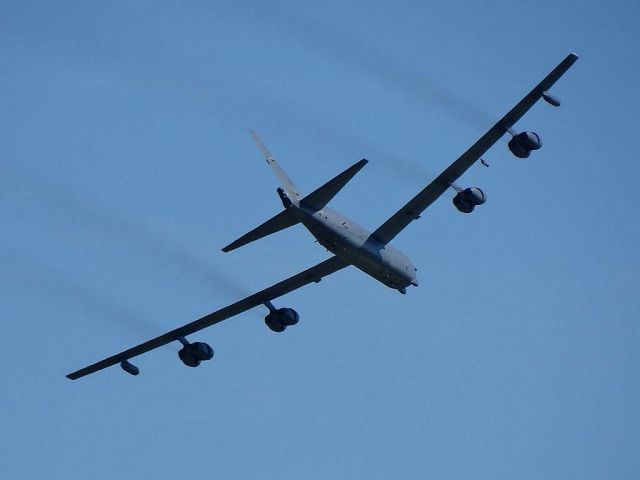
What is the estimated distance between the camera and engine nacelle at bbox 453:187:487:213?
52156 millimetres

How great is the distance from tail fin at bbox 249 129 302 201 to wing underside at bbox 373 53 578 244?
3.42 meters

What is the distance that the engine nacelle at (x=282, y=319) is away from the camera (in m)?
57.1

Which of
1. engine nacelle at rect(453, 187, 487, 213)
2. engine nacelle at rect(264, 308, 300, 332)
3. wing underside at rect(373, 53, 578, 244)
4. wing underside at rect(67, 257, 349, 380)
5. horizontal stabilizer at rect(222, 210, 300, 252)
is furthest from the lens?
engine nacelle at rect(264, 308, 300, 332)

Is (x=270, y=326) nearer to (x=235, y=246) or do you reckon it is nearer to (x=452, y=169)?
(x=235, y=246)

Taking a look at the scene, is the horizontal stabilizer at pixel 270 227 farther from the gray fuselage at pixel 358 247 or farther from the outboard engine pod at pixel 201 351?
the outboard engine pod at pixel 201 351

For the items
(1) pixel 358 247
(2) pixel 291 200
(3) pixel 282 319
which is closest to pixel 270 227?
(2) pixel 291 200

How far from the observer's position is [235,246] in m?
51.8

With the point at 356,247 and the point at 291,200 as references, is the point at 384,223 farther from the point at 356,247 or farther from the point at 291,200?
the point at 291,200

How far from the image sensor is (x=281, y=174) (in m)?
52.7

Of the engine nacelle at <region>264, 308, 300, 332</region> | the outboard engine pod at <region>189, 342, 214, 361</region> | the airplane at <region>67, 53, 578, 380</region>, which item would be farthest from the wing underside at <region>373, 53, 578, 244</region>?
the outboard engine pod at <region>189, 342, 214, 361</region>

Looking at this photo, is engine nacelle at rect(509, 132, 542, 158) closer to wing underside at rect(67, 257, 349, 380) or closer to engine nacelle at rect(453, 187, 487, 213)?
engine nacelle at rect(453, 187, 487, 213)

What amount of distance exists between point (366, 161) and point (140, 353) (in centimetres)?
1543

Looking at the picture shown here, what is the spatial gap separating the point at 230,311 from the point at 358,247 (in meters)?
8.10

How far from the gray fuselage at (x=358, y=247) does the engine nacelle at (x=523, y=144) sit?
19.0 feet
